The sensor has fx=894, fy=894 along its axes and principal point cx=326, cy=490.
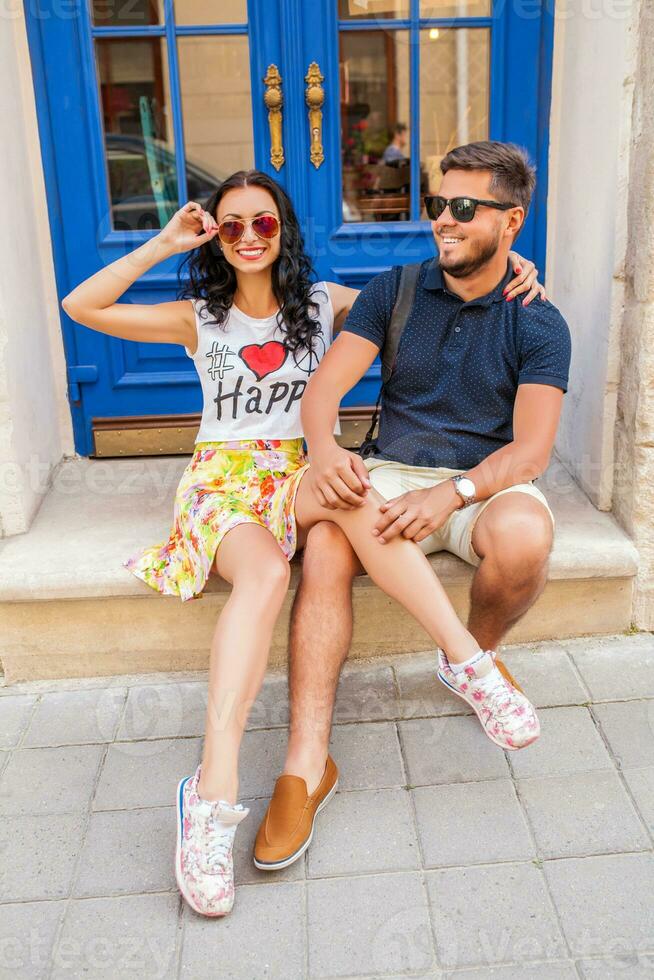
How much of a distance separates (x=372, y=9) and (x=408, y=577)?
82.5 inches

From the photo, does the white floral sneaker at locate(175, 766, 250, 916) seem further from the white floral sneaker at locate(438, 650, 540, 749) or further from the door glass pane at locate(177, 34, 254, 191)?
the door glass pane at locate(177, 34, 254, 191)

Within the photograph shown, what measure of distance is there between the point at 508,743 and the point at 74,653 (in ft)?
4.47

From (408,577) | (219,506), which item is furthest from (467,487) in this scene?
(219,506)

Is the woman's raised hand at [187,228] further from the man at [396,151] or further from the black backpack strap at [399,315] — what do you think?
the man at [396,151]

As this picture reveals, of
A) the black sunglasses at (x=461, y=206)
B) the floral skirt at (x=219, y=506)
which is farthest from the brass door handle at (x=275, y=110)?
the floral skirt at (x=219, y=506)

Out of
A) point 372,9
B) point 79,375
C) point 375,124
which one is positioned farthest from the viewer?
point 79,375

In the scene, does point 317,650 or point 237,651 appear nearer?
point 237,651

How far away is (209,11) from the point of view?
306 centimetres

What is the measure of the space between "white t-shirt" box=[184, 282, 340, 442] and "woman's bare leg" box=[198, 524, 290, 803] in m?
0.48

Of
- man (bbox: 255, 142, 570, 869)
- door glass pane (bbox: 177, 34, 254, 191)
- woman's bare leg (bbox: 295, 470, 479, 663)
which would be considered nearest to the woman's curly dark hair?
man (bbox: 255, 142, 570, 869)

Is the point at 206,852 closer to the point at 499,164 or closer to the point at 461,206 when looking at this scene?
the point at 461,206

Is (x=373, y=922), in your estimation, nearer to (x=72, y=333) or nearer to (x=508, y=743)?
(x=508, y=743)

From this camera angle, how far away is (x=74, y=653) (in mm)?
2734

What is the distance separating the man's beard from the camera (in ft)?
7.75
